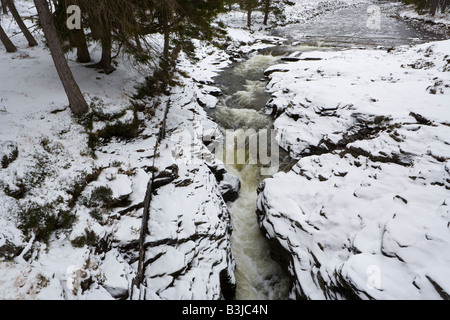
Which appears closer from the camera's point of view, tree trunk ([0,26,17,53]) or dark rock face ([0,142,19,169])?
dark rock face ([0,142,19,169])

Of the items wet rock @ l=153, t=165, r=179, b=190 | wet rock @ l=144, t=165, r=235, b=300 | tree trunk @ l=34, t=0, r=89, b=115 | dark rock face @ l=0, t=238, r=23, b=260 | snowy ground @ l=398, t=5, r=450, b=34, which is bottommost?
wet rock @ l=144, t=165, r=235, b=300

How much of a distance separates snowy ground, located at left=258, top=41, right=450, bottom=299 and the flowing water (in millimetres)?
814

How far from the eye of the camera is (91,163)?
629cm

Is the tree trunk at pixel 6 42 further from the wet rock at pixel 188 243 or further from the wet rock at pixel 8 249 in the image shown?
the wet rock at pixel 8 249

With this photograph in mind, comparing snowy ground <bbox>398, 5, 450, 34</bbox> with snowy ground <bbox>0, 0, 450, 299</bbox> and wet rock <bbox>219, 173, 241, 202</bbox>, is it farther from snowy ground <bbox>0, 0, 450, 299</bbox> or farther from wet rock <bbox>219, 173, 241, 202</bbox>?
wet rock <bbox>219, 173, 241, 202</bbox>

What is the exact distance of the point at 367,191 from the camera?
6.05 metres

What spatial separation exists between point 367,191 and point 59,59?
362 inches

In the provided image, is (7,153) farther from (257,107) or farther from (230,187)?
(257,107)

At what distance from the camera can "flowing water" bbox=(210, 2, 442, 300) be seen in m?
6.59

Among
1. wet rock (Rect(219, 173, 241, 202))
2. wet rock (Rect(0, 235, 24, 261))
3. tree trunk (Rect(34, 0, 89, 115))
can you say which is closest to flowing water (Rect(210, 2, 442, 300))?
wet rock (Rect(219, 173, 241, 202))

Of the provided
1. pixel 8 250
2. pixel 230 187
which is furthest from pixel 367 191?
Answer: pixel 8 250

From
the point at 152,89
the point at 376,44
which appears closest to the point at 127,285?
the point at 152,89

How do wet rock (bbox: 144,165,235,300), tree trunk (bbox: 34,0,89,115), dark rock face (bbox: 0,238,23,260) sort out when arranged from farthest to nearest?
tree trunk (bbox: 34,0,89,115), wet rock (bbox: 144,165,235,300), dark rock face (bbox: 0,238,23,260)
